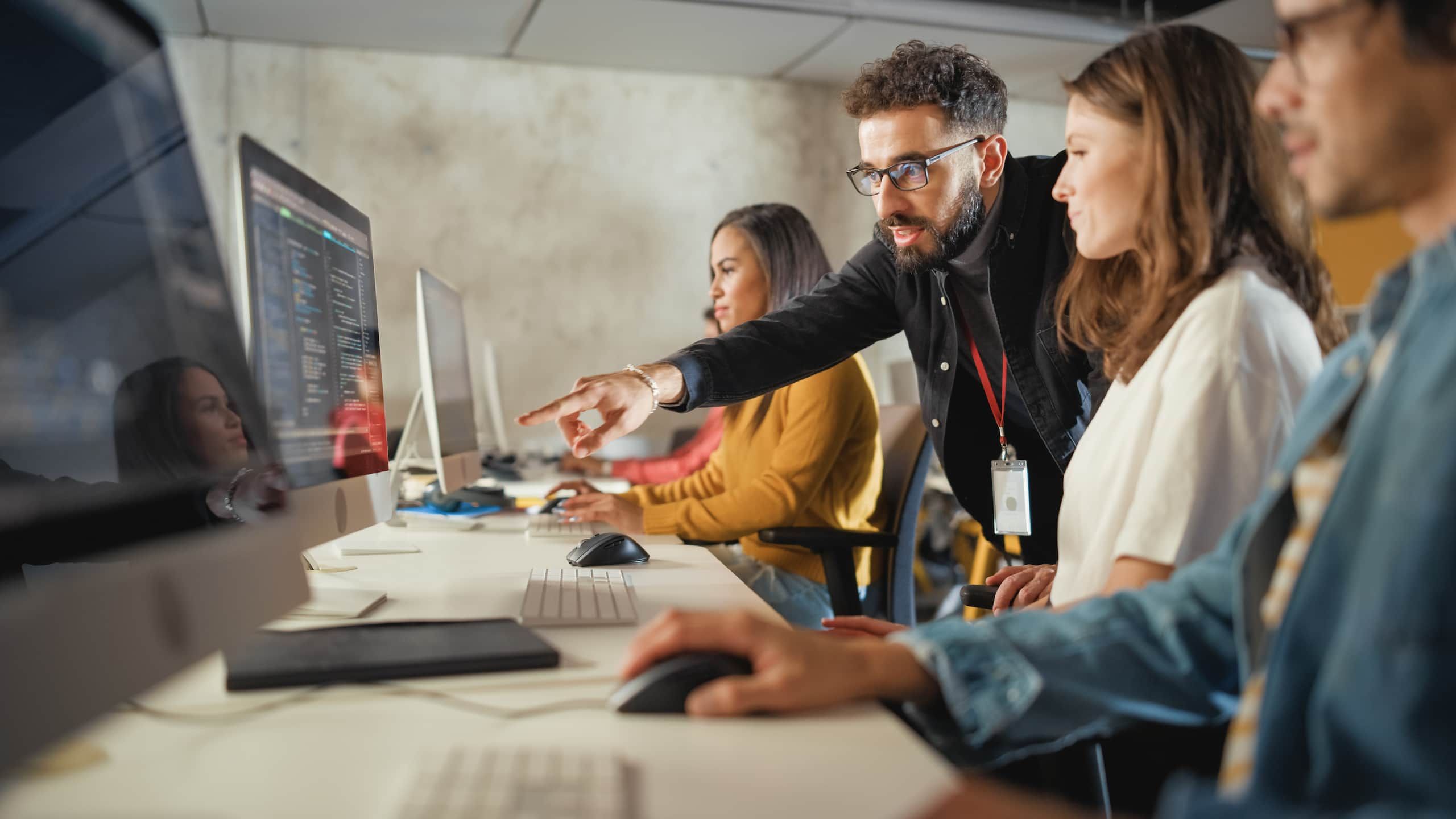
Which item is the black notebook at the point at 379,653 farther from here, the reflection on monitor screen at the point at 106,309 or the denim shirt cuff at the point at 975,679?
the denim shirt cuff at the point at 975,679

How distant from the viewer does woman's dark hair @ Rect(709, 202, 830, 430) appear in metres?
2.60

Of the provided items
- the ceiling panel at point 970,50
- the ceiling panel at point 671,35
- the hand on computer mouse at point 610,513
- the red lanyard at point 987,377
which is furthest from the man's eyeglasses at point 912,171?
the ceiling panel at point 970,50

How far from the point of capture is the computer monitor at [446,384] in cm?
171

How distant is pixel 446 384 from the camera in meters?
1.91

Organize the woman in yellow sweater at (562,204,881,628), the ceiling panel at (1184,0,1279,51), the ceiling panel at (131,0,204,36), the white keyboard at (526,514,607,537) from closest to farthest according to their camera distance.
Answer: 1. the white keyboard at (526,514,607,537)
2. the woman in yellow sweater at (562,204,881,628)
3. the ceiling panel at (131,0,204,36)
4. the ceiling panel at (1184,0,1279,51)

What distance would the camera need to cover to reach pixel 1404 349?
0.54 m

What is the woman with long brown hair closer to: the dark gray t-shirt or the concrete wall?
the dark gray t-shirt

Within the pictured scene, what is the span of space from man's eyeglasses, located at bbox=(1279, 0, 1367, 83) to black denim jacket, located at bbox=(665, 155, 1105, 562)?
1019mm

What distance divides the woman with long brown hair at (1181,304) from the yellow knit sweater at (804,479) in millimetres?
1000

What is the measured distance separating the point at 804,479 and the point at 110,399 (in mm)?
1615

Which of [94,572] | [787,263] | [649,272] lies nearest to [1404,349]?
[94,572]

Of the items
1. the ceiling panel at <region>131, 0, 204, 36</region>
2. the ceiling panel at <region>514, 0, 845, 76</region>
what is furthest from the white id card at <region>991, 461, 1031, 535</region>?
the ceiling panel at <region>131, 0, 204, 36</region>

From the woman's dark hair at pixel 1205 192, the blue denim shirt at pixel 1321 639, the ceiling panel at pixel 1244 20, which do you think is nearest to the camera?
the blue denim shirt at pixel 1321 639

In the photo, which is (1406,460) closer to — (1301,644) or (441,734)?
(1301,644)
